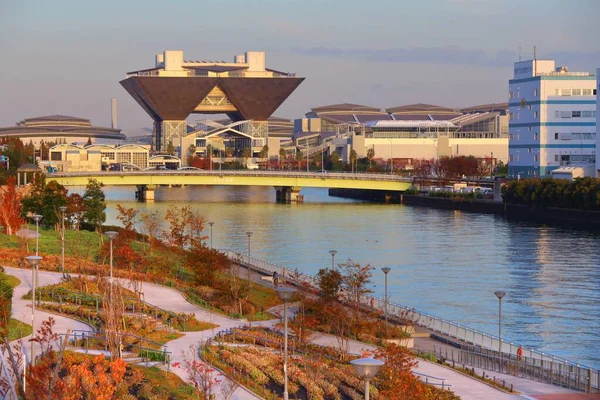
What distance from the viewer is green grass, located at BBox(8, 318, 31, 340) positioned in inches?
721

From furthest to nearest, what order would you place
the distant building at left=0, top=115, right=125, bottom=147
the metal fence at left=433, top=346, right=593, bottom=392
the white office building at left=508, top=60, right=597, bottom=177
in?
the distant building at left=0, top=115, right=125, bottom=147
the white office building at left=508, top=60, right=597, bottom=177
the metal fence at left=433, top=346, right=593, bottom=392

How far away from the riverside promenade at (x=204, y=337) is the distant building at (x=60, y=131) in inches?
4416

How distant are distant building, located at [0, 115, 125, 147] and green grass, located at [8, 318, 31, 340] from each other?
117 meters

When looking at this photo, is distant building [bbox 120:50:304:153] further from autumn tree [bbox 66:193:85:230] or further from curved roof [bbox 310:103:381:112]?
autumn tree [bbox 66:193:85:230]

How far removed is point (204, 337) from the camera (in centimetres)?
1922

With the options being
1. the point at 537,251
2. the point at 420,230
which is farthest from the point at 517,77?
the point at 537,251

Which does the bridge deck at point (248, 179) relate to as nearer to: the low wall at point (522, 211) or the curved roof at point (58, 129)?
the low wall at point (522, 211)

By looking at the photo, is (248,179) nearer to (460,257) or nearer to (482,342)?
(460,257)

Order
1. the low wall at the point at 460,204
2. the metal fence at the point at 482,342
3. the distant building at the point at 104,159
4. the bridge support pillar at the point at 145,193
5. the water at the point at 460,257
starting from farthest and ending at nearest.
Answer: the distant building at the point at 104,159 < the bridge support pillar at the point at 145,193 < the low wall at the point at 460,204 < the water at the point at 460,257 < the metal fence at the point at 482,342

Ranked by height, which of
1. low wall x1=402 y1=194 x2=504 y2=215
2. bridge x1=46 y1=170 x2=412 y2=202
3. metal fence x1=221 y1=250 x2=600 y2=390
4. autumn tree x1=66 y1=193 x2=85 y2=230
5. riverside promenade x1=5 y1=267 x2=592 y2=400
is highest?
bridge x1=46 y1=170 x2=412 y2=202

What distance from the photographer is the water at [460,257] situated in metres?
24.6

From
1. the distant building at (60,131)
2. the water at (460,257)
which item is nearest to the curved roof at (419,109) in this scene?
the distant building at (60,131)

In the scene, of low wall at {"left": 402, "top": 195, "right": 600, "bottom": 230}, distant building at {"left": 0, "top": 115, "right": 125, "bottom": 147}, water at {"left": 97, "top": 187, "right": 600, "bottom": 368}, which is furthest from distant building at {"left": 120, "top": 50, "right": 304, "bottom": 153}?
water at {"left": 97, "top": 187, "right": 600, "bottom": 368}

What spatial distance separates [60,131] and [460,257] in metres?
111
